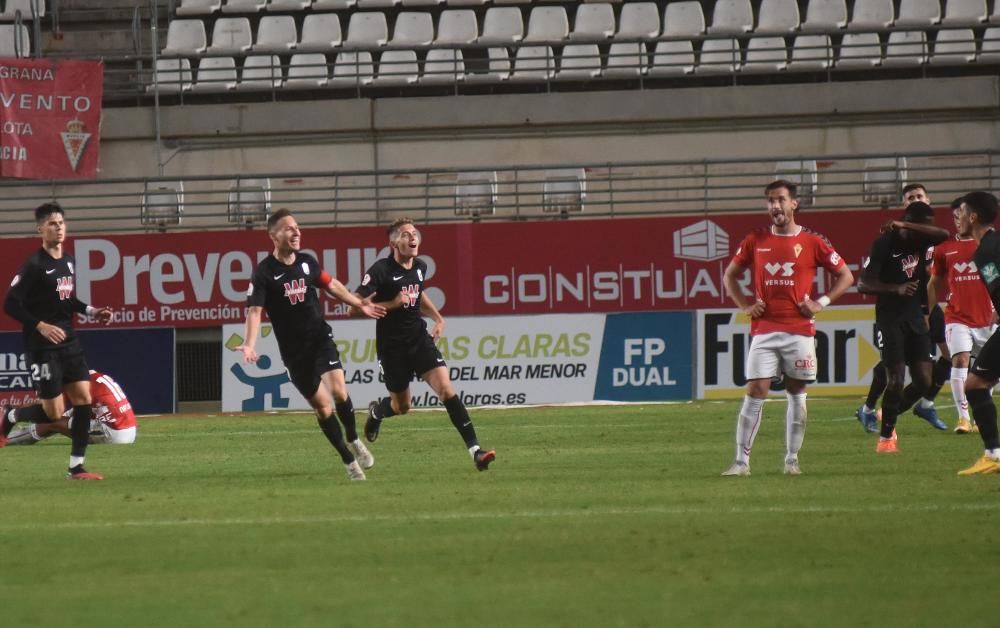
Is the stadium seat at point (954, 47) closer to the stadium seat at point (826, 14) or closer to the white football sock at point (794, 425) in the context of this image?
the stadium seat at point (826, 14)

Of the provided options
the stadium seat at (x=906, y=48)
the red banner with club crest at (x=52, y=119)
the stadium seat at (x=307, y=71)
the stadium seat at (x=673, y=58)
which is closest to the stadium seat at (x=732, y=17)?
the stadium seat at (x=673, y=58)

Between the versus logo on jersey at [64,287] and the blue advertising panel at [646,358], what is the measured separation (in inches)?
465

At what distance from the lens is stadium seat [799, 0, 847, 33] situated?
3095 cm

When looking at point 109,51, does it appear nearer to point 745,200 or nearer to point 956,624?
point 745,200

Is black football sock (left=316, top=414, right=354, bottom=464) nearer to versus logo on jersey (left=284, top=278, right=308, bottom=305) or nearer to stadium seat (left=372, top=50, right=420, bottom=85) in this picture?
versus logo on jersey (left=284, top=278, right=308, bottom=305)

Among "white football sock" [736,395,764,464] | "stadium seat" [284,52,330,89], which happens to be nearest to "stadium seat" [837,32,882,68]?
"stadium seat" [284,52,330,89]

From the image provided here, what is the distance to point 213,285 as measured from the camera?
25.6m

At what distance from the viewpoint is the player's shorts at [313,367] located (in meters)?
12.8

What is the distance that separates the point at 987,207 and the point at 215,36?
22855mm

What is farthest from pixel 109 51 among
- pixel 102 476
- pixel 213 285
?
pixel 102 476

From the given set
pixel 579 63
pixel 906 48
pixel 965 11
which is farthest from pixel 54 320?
pixel 965 11

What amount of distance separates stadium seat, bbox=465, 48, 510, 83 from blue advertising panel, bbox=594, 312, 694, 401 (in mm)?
7209

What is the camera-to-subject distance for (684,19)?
3141 cm

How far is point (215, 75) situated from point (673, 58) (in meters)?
8.98
